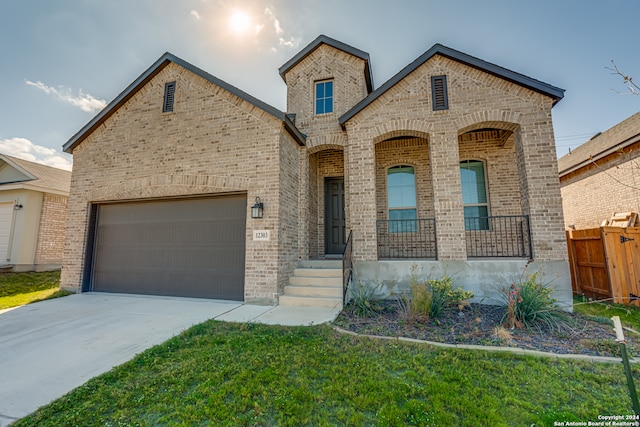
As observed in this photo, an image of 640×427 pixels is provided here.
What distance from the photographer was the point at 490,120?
653 cm

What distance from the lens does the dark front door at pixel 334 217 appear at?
29.3 feet

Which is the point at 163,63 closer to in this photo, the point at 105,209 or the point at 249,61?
the point at 249,61

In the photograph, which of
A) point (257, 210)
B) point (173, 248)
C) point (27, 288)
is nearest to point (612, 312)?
point (257, 210)

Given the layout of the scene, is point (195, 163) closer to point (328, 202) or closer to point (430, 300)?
point (328, 202)

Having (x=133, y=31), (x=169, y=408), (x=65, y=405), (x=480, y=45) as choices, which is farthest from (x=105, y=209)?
(x=480, y=45)

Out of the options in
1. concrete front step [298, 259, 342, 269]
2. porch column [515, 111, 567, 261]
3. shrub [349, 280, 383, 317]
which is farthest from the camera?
concrete front step [298, 259, 342, 269]

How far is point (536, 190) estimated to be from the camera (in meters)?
6.08

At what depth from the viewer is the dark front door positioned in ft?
29.3

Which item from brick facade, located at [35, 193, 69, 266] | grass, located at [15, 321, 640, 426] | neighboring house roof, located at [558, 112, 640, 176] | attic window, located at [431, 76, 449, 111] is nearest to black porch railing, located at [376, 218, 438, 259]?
attic window, located at [431, 76, 449, 111]

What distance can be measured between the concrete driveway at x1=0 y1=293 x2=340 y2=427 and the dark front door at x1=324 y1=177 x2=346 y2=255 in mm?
3298

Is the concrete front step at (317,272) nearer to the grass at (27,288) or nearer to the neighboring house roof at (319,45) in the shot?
the grass at (27,288)

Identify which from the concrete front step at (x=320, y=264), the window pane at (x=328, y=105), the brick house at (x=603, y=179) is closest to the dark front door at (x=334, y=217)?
the concrete front step at (x=320, y=264)

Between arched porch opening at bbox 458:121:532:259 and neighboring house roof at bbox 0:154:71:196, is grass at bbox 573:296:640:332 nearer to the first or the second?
arched porch opening at bbox 458:121:532:259

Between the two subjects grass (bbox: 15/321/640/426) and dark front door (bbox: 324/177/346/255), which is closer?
grass (bbox: 15/321/640/426)
